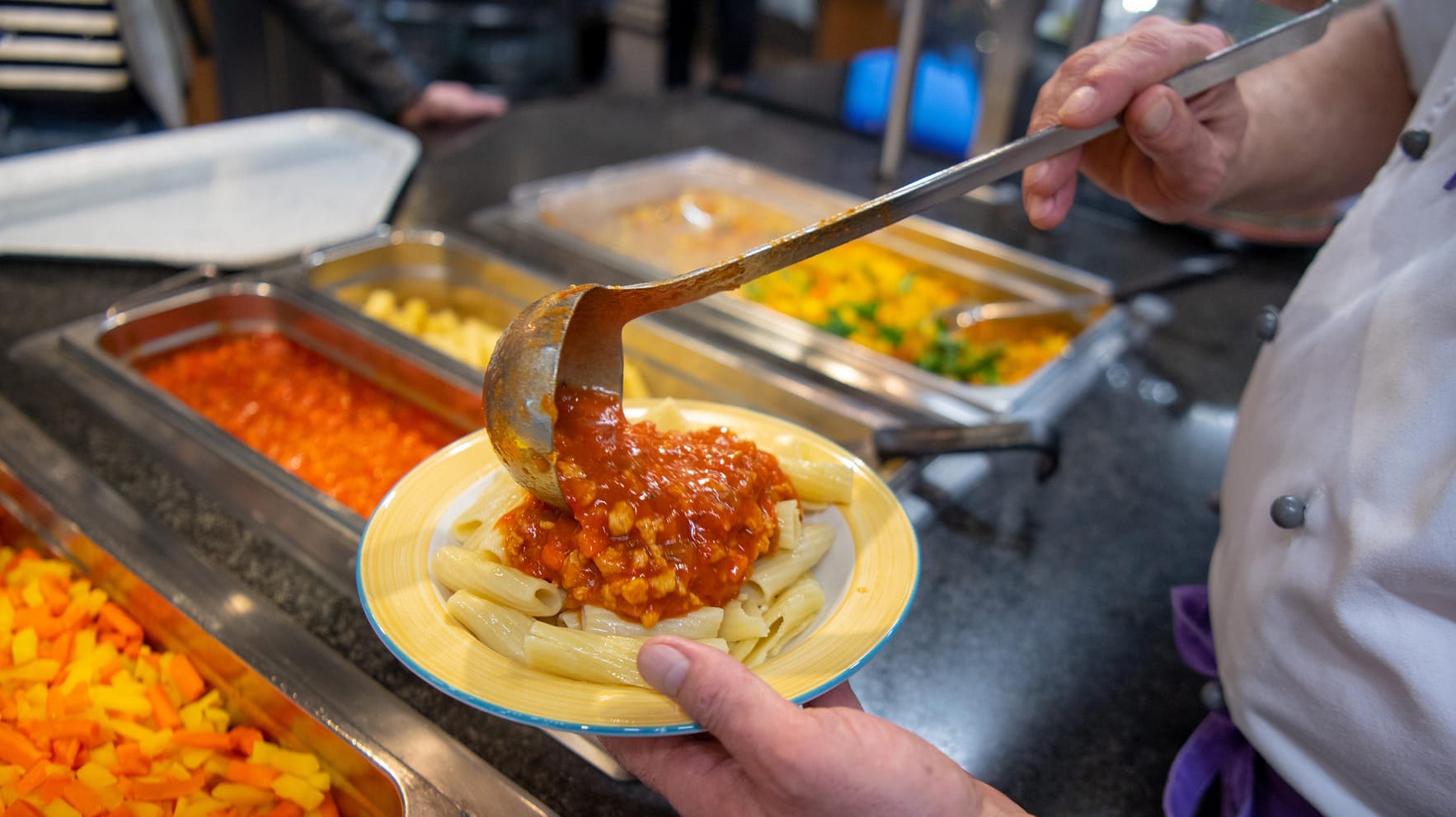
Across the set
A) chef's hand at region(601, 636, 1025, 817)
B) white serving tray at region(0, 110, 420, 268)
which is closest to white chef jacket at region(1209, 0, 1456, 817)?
chef's hand at region(601, 636, 1025, 817)

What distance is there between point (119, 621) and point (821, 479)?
1.08 m

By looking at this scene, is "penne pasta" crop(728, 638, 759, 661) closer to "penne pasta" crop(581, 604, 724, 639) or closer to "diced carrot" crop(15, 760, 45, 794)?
"penne pasta" crop(581, 604, 724, 639)

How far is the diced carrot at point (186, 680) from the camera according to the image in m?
1.25

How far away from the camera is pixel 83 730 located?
3.74 ft

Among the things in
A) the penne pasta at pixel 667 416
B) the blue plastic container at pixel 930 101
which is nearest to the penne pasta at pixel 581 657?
the penne pasta at pixel 667 416

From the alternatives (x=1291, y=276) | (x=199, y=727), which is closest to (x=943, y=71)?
(x=1291, y=276)

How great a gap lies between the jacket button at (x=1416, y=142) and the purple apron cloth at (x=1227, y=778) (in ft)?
2.68

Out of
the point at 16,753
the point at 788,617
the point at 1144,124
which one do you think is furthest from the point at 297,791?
the point at 1144,124

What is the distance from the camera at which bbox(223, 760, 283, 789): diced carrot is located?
1.14 meters

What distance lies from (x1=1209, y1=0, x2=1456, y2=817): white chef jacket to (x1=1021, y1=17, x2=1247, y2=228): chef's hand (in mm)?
255

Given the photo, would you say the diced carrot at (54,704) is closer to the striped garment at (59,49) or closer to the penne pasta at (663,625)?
the penne pasta at (663,625)

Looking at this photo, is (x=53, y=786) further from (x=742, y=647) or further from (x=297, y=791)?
(x=742, y=647)

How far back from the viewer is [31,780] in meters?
1.08

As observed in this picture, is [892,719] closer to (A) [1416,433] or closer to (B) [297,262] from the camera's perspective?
(A) [1416,433]
